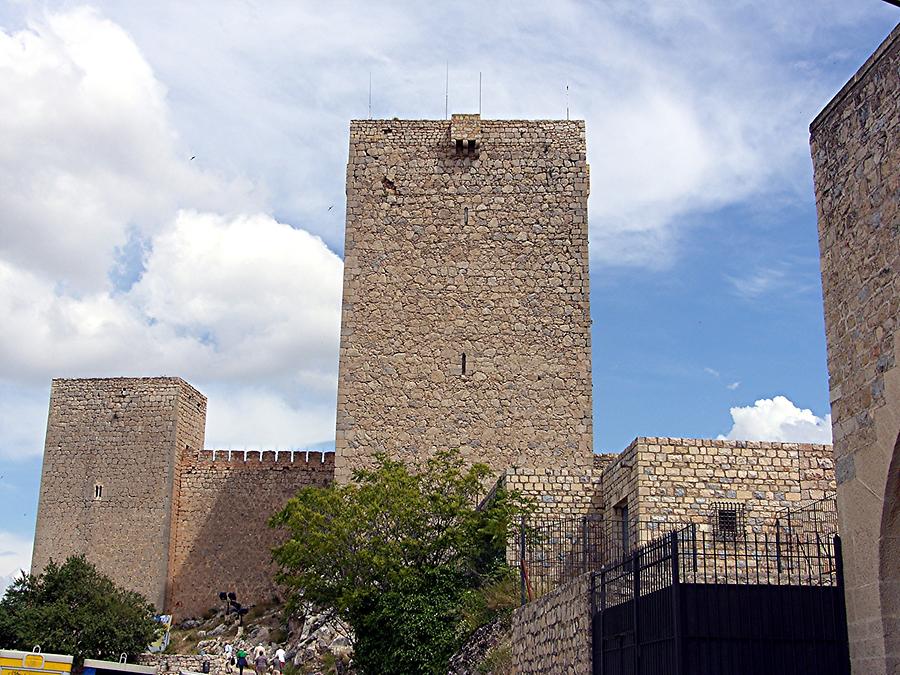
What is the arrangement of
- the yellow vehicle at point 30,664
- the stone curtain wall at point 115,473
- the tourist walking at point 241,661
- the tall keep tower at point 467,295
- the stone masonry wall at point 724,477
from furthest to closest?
the stone curtain wall at point 115,473 < the tourist walking at point 241,661 < the tall keep tower at point 467,295 < the stone masonry wall at point 724,477 < the yellow vehicle at point 30,664

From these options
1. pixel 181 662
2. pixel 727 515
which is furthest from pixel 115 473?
pixel 727 515

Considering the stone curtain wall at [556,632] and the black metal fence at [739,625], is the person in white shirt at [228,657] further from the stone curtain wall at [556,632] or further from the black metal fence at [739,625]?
the black metal fence at [739,625]

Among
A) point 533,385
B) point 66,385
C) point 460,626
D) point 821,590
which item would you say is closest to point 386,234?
point 533,385

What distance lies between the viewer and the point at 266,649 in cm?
2512

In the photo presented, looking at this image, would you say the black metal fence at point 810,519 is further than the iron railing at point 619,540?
Yes

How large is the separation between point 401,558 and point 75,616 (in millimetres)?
11037

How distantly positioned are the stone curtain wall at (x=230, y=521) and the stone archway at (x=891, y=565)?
22.3 metres

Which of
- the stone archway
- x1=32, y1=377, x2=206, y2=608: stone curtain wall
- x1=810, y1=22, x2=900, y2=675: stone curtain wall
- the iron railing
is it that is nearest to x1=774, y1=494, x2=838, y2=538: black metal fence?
the iron railing

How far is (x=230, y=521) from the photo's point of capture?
29875 millimetres

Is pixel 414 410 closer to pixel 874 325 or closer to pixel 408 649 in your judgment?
pixel 408 649

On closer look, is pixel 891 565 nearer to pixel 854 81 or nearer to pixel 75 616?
pixel 854 81

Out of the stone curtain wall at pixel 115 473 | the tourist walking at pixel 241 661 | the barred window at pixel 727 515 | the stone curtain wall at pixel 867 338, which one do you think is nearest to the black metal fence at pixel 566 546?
the barred window at pixel 727 515

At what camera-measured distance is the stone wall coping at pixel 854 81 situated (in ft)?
27.1

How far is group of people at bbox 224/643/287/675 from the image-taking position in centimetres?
2158
